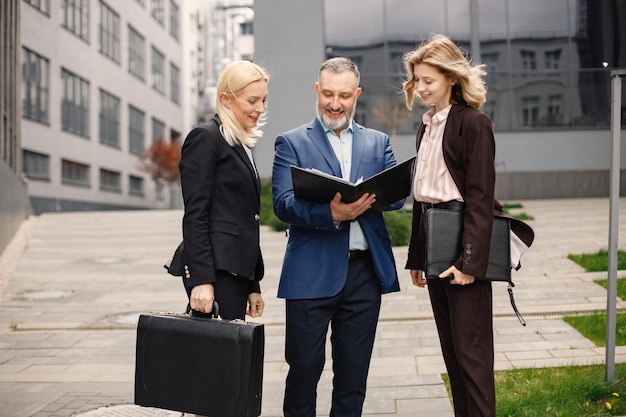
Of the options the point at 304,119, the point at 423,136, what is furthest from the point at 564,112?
the point at 423,136

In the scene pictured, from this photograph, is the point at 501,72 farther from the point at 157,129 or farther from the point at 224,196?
the point at 157,129

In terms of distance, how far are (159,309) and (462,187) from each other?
249 inches

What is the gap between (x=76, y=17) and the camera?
1489 inches

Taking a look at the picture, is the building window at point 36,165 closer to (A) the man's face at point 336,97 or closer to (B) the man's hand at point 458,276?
(A) the man's face at point 336,97

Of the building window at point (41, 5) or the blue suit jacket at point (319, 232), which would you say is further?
the building window at point (41, 5)

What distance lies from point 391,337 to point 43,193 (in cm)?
2944

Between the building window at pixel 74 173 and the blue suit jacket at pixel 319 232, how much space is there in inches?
1349

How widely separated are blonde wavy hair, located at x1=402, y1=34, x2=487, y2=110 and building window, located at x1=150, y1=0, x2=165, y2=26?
49.6 metres

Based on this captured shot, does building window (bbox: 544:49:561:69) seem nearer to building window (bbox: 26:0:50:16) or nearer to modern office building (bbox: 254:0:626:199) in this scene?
modern office building (bbox: 254:0:626:199)

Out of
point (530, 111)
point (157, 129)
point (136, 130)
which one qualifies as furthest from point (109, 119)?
point (530, 111)

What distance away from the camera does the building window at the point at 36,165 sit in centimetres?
3241

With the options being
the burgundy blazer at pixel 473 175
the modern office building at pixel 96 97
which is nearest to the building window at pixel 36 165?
the modern office building at pixel 96 97

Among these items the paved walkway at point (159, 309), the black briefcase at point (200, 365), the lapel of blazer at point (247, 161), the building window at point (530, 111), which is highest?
the building window at point (530, 111)

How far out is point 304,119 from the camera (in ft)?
69.9
